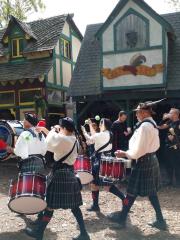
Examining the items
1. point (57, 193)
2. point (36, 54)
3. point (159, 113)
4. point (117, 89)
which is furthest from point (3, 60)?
point (57, 193)

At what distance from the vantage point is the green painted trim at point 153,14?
814 cm

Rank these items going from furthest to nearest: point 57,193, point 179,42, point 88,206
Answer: point 179,42
point 88,206
point 57,193

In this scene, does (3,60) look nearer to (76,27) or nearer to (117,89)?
(76,27)

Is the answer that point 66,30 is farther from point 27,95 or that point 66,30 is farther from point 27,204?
point 27,204

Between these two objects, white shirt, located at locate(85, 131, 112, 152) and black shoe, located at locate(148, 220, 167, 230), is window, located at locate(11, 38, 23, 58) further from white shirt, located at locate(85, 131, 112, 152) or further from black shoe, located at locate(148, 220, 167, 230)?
black shoe, located at locate(148, 220, 167, 230)

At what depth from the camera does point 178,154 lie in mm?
6531

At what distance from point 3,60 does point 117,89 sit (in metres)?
5.98

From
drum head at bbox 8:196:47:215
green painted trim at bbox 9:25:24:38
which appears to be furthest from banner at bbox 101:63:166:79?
drum head at bbox 8:196:47:215

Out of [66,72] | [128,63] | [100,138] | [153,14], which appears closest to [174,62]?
[128,63]

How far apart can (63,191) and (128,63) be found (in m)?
5.73

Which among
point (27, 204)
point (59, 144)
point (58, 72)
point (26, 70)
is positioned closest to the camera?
point (59, 144)

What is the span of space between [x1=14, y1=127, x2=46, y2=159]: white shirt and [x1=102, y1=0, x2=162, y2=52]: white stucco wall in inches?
199

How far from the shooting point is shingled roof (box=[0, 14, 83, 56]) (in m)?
11.2

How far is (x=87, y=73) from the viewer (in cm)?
962
